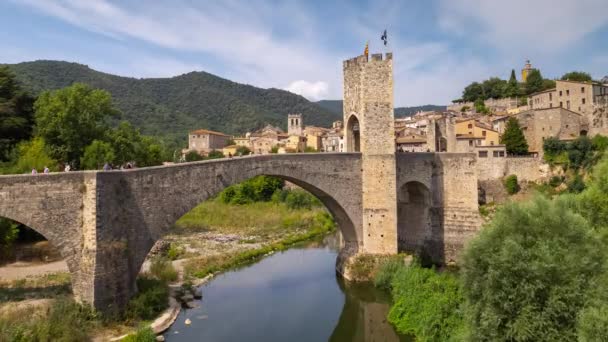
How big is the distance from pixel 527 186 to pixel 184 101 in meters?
79.7

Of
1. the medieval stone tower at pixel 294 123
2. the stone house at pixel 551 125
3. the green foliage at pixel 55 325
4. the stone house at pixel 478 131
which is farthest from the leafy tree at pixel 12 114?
the medieval stone tower at pixel 294 123

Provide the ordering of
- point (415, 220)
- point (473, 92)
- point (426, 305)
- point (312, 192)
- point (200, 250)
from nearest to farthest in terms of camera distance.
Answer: point (426, 305), point (312, 192), point (415, 220), point (200, 250), point (473, 92)

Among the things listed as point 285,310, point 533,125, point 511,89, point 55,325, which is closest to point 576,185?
point 533,125

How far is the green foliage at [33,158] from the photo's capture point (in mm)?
17375

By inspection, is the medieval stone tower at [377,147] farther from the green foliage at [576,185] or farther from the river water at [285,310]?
the green foliage at [576,185]

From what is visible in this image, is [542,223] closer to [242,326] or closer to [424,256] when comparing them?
[242,326]

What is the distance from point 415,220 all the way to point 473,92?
40269 mm

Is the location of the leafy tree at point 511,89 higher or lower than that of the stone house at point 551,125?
higher

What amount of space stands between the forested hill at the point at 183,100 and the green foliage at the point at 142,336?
54.9m

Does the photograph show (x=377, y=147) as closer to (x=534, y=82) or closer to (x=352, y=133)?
(x=352, y=133)

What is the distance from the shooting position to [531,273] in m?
7.90

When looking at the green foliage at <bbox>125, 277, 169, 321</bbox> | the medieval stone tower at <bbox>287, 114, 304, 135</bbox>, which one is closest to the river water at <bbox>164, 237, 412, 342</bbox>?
the green foliage at <bbox>125, 277, 169, 321</bbox>

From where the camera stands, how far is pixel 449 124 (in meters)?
30.0

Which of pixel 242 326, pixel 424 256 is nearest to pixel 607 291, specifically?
pixel 242 326
